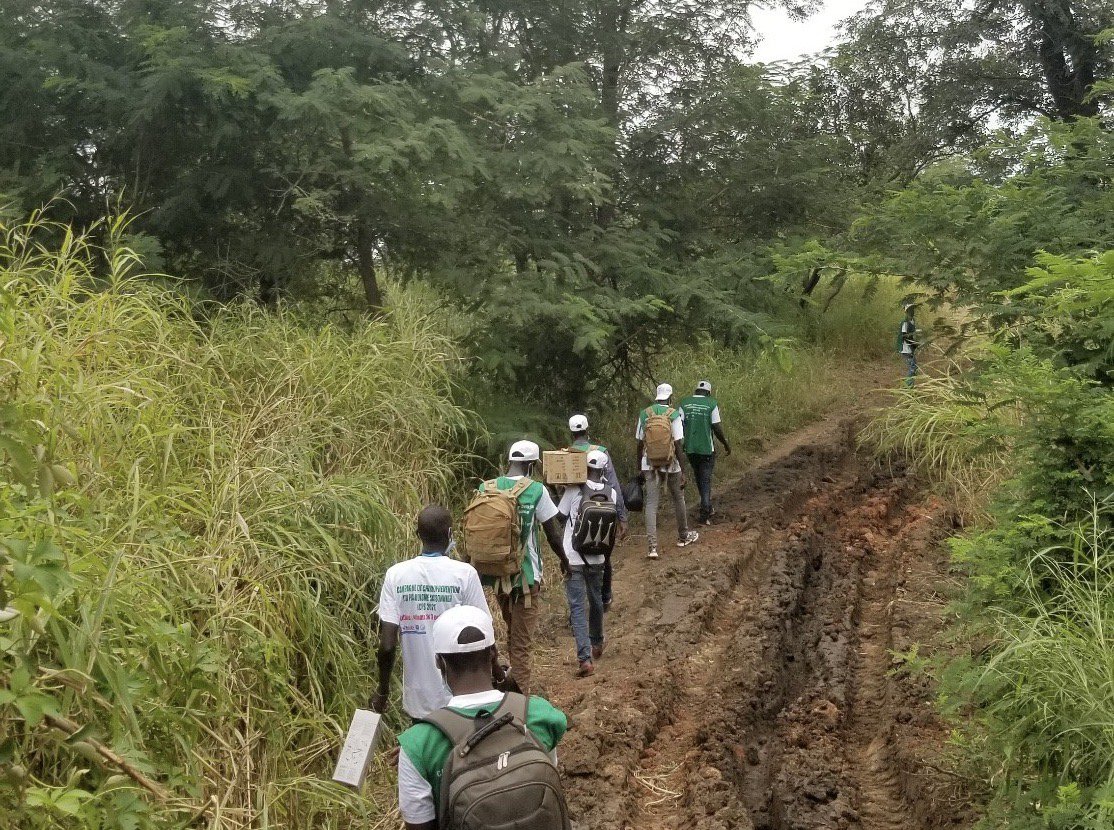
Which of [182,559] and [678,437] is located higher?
[182,559]

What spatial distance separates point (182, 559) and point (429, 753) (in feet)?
7.85

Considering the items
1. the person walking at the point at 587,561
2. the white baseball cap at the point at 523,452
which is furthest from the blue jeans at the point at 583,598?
the white baseball cap at the point at 523,452

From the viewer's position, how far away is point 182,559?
17.2 feet

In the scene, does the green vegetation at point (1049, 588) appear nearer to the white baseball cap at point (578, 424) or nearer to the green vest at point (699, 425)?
the white baseball cap at point (578, 424)

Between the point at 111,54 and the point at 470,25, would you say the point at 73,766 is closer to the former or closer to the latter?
the point at 111,54

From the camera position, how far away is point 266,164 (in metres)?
11.0

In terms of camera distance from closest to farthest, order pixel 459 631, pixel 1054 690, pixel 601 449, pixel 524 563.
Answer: pixel 459 631
pixel 1054 690
pixel 524 563
pixel 601 449

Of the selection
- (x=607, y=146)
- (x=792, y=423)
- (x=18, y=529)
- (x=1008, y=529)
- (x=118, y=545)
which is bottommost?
(x=792, y=423)

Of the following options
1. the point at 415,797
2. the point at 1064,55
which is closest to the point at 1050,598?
Result: the point at 415,797

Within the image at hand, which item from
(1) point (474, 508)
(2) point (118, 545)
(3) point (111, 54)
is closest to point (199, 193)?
(3) point (111, 54)

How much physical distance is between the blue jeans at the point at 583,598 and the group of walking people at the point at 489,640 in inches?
0.4

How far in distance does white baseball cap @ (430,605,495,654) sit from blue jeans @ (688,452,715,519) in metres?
8.88

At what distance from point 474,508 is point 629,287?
6.38m

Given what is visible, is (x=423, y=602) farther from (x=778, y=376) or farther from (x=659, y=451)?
(x=778, y=376)
